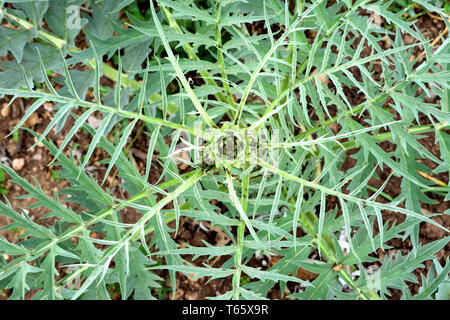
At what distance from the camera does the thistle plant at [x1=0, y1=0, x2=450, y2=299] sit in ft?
2.51

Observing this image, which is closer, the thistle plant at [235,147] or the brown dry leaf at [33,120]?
the thistle plant at [235,147]

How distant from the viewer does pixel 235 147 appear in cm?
77

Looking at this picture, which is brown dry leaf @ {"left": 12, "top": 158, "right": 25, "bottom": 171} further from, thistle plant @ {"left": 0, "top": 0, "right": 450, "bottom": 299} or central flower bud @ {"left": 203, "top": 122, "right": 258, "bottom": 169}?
central flower bud @ {"left": 203, "top": 122, "right": 258, "bottom": 169}

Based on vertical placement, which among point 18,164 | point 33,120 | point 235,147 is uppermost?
point 235,147

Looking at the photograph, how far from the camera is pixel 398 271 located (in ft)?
3.36

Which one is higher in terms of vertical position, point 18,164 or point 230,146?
point 230,146

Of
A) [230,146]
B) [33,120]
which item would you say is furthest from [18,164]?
[230,146]

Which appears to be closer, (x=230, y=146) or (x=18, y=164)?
(x=230, y=146)

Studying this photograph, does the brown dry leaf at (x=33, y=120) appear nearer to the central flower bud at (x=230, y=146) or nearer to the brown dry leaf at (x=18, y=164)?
the brown dry leaf at (x=18, y=164)

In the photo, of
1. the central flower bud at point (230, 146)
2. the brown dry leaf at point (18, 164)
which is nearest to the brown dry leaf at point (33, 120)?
the brown dry leaf at point (18, 164)

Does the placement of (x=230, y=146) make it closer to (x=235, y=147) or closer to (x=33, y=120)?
(x=235, y=147)

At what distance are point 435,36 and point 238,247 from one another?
4.30ft

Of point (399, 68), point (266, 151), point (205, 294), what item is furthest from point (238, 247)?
point (205, 294)

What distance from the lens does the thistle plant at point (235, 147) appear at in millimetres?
765
